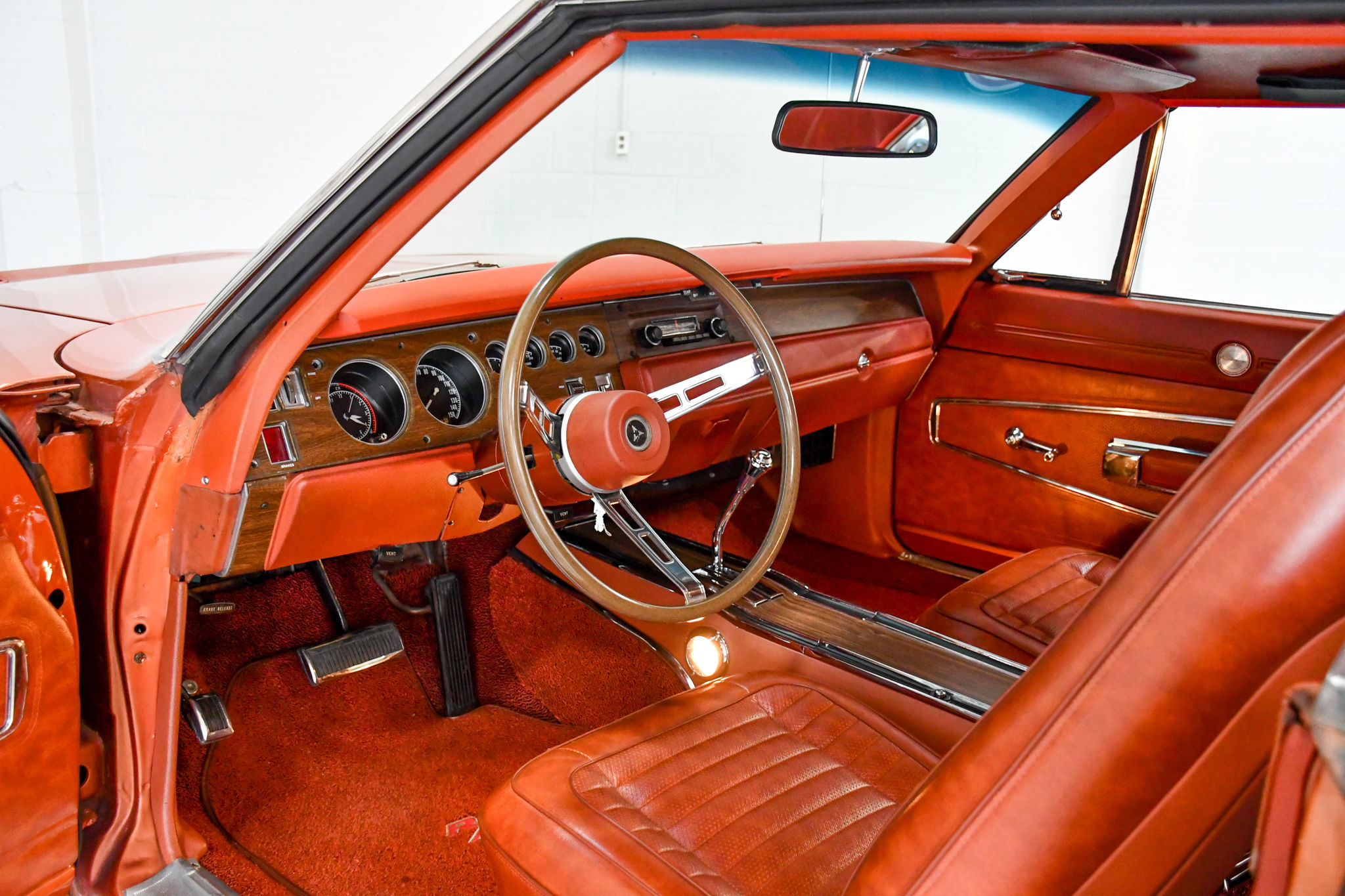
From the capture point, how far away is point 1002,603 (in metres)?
2.01

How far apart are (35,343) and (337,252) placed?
0.75 m

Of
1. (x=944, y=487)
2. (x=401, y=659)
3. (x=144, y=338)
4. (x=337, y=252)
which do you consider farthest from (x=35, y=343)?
(x=944, y=487)

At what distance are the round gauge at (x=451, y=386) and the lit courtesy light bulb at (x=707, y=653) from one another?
0.63m

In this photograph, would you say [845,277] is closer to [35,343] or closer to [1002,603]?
[1002,603]

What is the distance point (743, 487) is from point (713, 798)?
706 mm

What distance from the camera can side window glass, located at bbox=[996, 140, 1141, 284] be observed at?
2393 millimetres

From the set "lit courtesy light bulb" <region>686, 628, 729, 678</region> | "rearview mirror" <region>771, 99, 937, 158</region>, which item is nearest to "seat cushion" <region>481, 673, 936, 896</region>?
"lit courtesy light bulb" <region>686, 628, 729, 678</region>

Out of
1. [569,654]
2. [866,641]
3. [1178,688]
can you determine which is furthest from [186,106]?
[1178,688]

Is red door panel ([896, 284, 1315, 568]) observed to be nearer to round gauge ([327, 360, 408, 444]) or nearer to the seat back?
round gauge ([327, 360, 408, 444])

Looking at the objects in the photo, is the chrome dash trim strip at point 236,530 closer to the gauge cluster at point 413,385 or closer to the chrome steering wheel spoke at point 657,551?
the gauge cluster at point 413,385

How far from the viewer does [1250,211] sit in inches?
141

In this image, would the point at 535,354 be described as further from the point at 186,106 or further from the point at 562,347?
the point at 186,106

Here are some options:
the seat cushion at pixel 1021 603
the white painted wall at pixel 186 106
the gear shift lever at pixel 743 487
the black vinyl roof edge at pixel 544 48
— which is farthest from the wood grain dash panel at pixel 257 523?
the white painted wall at pixel 186 106

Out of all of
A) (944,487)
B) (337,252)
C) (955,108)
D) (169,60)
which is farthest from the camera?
(169,60)
